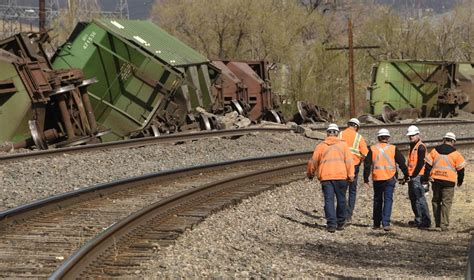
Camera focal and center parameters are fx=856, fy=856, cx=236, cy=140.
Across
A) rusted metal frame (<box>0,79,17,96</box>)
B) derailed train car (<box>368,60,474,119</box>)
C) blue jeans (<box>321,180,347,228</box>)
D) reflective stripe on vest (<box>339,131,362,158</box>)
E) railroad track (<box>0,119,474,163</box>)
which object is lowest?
derailed train car (<box>368,60,474,119</box>)

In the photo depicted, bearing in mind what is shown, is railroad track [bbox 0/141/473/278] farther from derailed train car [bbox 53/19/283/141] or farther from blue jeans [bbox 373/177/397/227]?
derailed train car [bbox 53/19/283/141]

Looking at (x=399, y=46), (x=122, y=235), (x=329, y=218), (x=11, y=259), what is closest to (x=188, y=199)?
(x=329, y=218)

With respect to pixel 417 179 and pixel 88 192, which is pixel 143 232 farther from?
pixel 417 179

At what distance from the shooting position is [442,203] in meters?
13.2

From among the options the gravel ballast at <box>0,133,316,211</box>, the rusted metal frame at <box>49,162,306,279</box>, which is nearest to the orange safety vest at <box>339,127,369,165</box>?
the rusted metal frame at <box>49,162,306,279</box>

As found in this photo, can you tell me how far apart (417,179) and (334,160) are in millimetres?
1759

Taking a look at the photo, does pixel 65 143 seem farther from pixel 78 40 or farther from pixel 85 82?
pixel 78 40

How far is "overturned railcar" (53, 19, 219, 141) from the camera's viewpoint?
941 inches

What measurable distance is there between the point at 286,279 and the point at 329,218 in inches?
169

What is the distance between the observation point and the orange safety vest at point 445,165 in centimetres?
1317

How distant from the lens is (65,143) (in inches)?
835

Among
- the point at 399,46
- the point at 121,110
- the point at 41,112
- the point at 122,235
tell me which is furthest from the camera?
the point at 399,46

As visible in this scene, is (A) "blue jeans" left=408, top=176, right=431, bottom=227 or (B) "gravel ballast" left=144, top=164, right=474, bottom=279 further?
(A) "blue jeans" left=408, top=176, right=431, bottom=227

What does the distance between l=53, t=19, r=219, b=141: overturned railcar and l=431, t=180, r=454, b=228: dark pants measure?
12.1 metres
